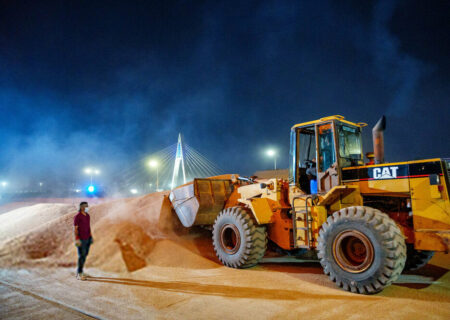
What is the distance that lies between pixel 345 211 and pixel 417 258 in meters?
2.27

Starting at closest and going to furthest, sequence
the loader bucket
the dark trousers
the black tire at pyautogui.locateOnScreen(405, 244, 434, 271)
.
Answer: the black tire at pyautogui.locateOnScreen(405, 244, 434, 271) → the dark trousers → the loader bucket

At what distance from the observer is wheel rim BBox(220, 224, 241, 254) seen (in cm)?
756

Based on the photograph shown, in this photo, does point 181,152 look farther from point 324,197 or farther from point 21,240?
point 324,197

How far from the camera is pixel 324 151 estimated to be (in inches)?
263

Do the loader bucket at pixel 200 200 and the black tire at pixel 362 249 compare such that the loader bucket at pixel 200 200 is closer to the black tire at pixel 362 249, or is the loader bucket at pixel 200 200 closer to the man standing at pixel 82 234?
the man standing at pixel 82 234

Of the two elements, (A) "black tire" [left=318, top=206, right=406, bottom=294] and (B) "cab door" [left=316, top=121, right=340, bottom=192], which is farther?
(B) "cab door" [left=316, top=121, right=340, bottom=192]

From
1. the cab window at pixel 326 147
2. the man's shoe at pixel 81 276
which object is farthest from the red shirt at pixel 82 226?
the cab window at pixel 326 147

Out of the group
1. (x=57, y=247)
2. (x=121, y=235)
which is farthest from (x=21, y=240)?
(x=121, y=235)

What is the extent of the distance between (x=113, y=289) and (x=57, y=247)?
12.2 feet

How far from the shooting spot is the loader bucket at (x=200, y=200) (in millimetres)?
9000

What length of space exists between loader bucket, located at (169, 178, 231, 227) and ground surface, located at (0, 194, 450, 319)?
0.66 meters

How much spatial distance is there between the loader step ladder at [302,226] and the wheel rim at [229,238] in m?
1.49

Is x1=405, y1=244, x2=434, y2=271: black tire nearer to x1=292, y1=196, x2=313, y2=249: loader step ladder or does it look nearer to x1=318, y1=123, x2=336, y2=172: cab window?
x1=292, y1=196, x2=313, y2=249: loader step ladder

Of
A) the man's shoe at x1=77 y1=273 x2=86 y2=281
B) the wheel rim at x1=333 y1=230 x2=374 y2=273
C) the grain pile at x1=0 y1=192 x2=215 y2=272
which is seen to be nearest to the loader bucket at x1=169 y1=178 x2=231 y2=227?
the grain pile at x1=0 y1=192 x2=215 y2=272
